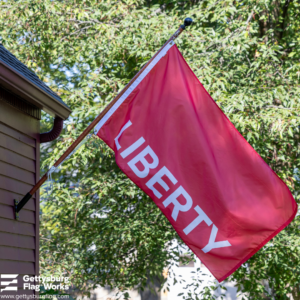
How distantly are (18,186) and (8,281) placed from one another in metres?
0.97

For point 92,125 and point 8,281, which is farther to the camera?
point 8,281

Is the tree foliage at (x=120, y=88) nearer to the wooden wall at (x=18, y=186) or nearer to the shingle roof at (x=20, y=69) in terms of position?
the shingle roof at (x=20, y=69)

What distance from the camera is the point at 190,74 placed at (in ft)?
12.9

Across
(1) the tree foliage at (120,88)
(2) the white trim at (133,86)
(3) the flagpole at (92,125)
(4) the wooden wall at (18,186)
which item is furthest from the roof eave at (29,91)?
(1) the tree foliage at (120,88)

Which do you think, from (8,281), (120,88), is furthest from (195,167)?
(120,88)

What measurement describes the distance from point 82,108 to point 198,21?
325 cm

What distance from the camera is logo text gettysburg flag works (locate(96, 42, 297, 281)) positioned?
3.50m

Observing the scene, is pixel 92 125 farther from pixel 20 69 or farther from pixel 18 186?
pixel 20 69

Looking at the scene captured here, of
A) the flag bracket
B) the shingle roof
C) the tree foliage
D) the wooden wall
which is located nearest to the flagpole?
the flag bracket

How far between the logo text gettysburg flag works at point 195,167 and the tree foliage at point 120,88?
3.51 metres

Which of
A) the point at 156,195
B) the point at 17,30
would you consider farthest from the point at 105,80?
the point at 156,195

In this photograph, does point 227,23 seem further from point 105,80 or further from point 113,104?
point 113,104

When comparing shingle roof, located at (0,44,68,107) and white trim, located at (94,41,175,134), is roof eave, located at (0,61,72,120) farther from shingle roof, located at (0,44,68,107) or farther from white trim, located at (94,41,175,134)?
white trim, located at (94,41,175,134)

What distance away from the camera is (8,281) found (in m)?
4.03
